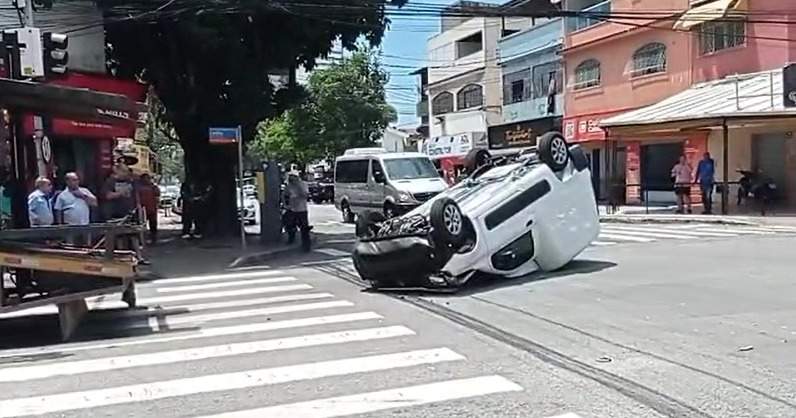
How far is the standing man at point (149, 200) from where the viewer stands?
22562mm

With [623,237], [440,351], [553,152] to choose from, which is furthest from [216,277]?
[623,237]

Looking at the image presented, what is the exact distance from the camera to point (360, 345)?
876cm

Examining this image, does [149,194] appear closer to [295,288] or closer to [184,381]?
[295,288]

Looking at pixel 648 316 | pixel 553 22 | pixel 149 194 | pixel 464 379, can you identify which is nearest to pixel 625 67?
pixel 553 22

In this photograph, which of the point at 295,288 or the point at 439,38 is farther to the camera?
the point at 439,38

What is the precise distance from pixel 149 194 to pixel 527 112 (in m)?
24.4

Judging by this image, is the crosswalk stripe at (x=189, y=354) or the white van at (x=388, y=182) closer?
the crosswalk stripe at (x=189, y=354)

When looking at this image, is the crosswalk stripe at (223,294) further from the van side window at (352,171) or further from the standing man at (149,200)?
the van side window at (352,171)

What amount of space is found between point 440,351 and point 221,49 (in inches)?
534

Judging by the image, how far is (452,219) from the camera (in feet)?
40.2

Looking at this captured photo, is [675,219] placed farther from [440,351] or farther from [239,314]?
[440,351]

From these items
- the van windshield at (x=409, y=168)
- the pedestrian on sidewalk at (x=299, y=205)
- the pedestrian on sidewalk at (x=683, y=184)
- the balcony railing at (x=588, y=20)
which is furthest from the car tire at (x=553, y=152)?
the balcony railing at (x=588, y=20)

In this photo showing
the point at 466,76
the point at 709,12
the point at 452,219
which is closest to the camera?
the point at 452,219

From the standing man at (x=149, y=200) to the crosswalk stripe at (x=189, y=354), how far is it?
46.3ft
